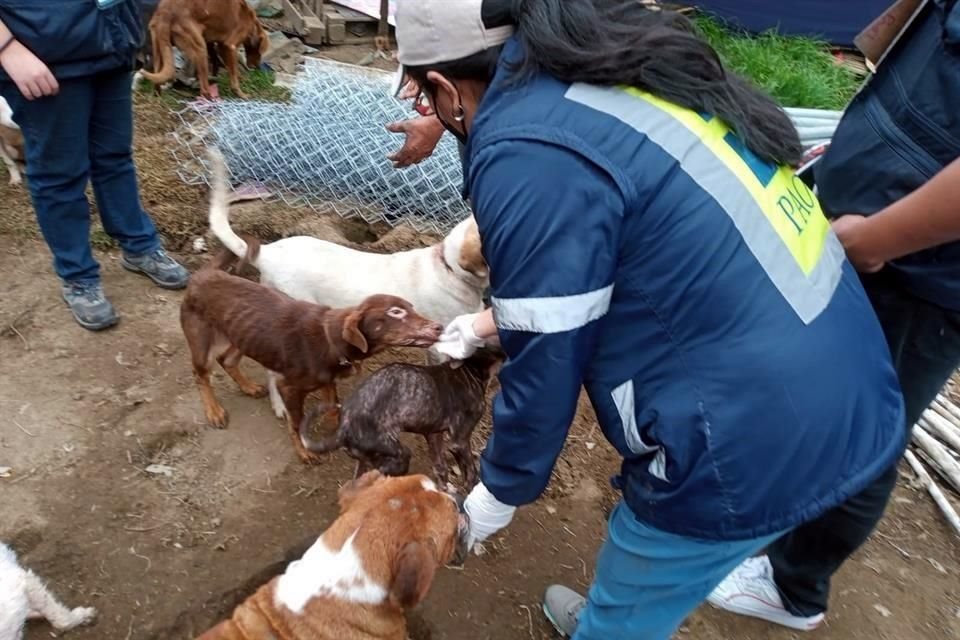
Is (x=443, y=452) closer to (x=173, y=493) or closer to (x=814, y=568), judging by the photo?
(x=173, y=493)

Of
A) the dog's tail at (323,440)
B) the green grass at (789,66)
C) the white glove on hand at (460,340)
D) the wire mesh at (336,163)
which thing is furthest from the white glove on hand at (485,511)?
the green grass at (789,66)

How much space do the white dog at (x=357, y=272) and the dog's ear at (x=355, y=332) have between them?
0.80m

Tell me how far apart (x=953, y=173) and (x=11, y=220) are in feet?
18.3

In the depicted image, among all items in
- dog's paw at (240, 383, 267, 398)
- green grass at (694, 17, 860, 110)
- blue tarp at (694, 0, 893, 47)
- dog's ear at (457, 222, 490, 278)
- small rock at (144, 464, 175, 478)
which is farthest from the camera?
blue tarp at (694, 0, 893, 47)

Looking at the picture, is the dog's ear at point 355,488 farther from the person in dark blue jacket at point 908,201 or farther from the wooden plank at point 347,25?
the wooden plank at point 347,25

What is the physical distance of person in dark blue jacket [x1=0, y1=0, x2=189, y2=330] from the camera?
11.9ft

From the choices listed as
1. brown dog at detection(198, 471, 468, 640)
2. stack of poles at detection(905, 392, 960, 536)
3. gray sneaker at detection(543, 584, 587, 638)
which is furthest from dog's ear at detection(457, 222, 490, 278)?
stack of poles at detection(905, 392, 960, 536)

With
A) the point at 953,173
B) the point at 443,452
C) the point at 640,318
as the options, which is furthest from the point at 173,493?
the point at 953,173

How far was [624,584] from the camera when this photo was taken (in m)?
2.31

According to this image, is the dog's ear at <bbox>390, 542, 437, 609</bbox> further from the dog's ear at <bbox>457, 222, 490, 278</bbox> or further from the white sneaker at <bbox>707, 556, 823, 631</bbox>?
the dog's ear at <bbox>457, 222, 490, 278</bbox>

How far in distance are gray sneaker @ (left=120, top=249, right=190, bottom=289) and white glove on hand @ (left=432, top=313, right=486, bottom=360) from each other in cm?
234

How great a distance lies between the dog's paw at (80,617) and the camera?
3.09 metres

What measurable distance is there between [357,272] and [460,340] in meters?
1.48

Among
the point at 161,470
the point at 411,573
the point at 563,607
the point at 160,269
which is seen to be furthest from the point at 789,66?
the point at 411,573
